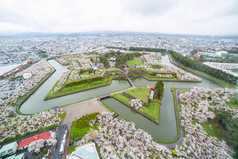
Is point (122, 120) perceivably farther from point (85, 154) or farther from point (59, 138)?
point (59, 138)

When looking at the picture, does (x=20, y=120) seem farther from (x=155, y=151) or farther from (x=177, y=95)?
(x=177, y=95)

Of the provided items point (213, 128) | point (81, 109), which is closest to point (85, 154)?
point (81, 109)

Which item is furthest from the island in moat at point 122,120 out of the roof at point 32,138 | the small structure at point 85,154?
the roof at point 32,138

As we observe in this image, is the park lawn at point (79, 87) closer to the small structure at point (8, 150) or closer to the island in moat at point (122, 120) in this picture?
the island in moat at point (122, 120)


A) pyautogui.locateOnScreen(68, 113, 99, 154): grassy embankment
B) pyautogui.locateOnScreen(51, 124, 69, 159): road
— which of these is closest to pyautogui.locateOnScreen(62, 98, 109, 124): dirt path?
pyautogui.locateOnScreen(51, 124, 69, 159): road

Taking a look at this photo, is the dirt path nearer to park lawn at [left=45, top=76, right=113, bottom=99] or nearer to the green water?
the green water

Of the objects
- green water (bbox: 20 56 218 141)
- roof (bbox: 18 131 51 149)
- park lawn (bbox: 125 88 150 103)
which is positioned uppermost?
park lawn (bbox: 125 88 150 103)

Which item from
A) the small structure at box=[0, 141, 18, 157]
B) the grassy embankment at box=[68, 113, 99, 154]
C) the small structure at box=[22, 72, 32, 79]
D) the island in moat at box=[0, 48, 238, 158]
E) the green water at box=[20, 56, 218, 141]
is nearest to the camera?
the small structure at box=[0, 141, 18, 157]

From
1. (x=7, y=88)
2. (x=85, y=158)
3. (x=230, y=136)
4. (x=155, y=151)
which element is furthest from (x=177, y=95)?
(x=7, y=88)
